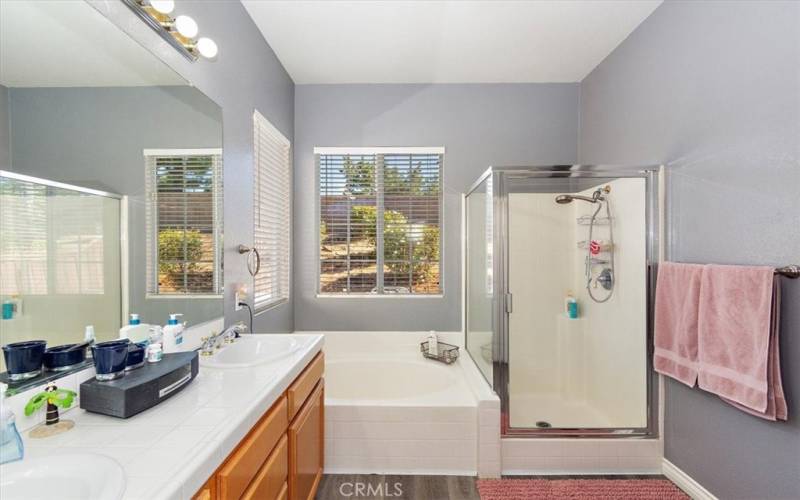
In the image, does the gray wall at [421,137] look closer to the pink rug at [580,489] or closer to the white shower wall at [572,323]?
the white shower wall at [572,323]

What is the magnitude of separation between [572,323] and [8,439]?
9.74 ft

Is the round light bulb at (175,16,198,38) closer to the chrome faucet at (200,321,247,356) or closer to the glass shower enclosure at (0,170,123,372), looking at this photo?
the glass shower enclosure at (0,170,123,372)

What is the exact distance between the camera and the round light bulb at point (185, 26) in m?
1.35

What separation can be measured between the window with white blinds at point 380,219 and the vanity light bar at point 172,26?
154 centimetres

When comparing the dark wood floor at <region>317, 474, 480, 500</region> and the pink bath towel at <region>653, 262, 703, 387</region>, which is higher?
the pink bath towel at <region>653, 262, 703, 387</region>

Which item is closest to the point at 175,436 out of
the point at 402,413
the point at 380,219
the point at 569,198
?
the point at 402,413

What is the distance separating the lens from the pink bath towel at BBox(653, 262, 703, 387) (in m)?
1.74

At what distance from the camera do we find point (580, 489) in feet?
6.24

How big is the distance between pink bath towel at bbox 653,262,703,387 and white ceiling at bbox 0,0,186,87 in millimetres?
2604

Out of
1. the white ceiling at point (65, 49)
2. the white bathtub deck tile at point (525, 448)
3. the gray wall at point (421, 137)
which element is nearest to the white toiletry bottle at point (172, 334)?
the white ceiling at point (65, 49)

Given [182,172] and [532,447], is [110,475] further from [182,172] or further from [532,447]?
[532,447]

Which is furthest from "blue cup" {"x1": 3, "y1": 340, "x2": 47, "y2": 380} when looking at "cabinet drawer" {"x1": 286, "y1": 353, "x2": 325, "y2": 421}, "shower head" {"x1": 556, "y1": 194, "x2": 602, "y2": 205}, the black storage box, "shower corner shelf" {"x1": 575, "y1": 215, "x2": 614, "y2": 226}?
"shower corner shelf" {"x1": 575, "y1": 215, "x2": 614, "y2": 226}

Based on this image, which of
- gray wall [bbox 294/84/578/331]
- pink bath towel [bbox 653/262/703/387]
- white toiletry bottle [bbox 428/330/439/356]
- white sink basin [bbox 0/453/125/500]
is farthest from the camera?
gray wall [bbox 294/84/578/331]

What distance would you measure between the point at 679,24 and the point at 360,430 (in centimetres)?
296
